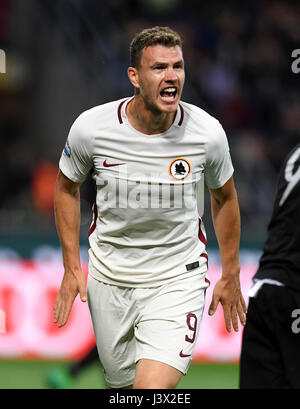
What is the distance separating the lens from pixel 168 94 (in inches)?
193

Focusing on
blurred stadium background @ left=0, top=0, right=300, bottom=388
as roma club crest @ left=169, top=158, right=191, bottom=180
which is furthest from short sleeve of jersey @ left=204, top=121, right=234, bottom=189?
blurred stadium background @ left=0, top=0, right=300, bottom=388

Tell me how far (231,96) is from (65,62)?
8.82 ft

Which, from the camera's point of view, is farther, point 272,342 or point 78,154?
point 78,154

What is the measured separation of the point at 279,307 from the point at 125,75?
300 inches

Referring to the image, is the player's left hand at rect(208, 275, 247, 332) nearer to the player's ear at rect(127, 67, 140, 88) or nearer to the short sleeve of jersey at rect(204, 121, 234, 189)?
the short sleeve of jersey at rect(204, 121, 234, 189)

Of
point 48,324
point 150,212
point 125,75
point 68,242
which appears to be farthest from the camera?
point 125,75

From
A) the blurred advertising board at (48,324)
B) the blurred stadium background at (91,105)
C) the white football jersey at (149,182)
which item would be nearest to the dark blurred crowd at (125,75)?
the blurred stadium background at (91,105)

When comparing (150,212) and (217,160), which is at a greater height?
(217,160)

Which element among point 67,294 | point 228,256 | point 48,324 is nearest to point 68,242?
point 67,294

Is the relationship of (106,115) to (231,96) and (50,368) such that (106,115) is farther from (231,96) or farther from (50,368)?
(231,96)

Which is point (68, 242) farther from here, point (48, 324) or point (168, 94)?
point (48, 324)

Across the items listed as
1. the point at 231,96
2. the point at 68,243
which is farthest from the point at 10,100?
the point at 68,243

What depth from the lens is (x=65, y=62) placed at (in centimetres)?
1395

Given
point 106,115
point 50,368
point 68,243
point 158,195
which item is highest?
point 106,115
